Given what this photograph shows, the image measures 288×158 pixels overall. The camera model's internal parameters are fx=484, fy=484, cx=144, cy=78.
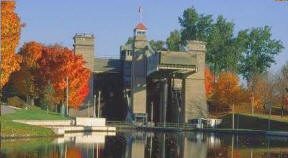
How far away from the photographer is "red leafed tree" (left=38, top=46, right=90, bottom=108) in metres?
70.1

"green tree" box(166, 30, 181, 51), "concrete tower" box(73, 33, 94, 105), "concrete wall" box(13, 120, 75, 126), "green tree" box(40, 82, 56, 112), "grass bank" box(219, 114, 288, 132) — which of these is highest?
"green tree" box(166, 30, 181, 51)

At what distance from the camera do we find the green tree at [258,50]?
101 metres

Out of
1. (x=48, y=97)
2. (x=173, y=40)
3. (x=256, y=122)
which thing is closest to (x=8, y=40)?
(x=48, y=97)

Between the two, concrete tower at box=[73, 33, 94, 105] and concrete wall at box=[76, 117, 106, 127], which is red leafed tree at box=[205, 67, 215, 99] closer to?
concrete tower at box=[73, 33, 94, 105]

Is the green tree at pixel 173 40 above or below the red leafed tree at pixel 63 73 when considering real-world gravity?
above

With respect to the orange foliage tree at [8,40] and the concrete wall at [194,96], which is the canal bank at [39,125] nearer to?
the orange foliage tree at [8,40]

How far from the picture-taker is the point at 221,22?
10431 centimetres

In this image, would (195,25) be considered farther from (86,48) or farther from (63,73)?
(63,73)

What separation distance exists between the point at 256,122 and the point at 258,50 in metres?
35.8

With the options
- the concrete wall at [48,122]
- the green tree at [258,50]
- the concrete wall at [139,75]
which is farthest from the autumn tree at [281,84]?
the concrete wall at [48,122]

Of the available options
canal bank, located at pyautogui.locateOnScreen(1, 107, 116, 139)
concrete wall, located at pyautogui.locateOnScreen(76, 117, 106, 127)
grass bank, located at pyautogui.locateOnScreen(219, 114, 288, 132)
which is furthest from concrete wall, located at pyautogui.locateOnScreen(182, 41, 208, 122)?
canal bank, located at pyautogui.locateOnScreen(1, 107, 116, 139)

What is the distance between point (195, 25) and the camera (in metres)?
105

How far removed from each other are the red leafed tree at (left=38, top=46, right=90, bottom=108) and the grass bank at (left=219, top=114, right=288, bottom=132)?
22.8 metres

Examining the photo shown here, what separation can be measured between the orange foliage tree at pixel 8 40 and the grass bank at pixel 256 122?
125ft
